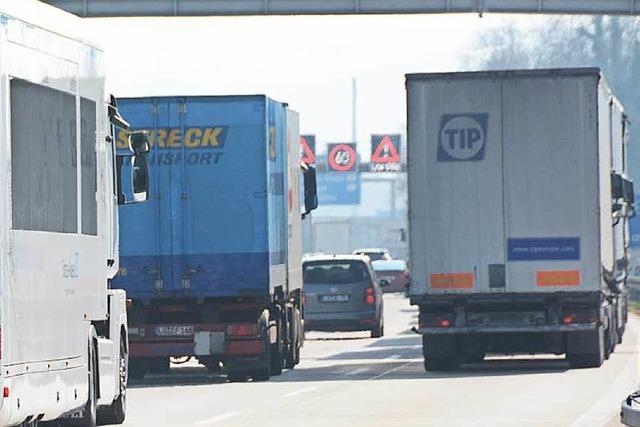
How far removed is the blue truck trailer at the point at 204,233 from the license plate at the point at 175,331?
0.04ft

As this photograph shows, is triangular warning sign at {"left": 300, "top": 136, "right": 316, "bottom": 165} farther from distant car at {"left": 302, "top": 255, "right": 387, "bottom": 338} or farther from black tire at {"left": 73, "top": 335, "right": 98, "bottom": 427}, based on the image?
black tire at {"left": 73, "top": 335, "right": 98, "bottom": 427}

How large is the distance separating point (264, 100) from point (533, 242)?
399cm

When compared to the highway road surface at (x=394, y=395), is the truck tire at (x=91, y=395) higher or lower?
higher

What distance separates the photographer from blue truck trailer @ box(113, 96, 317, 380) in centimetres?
2631

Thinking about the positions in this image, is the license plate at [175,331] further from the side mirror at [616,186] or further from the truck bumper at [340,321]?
the truck bumper at [340,321]

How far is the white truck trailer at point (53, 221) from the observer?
1384 centimetres

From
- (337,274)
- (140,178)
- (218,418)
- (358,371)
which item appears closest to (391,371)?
(358,371)

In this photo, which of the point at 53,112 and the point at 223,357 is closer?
the point at 53,112

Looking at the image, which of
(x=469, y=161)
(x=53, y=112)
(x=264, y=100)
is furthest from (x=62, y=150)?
(x=469, y=161)

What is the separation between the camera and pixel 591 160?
90.3 feet

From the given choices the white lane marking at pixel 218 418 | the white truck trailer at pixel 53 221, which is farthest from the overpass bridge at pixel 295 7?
the white truck trailer at pixel 53 221

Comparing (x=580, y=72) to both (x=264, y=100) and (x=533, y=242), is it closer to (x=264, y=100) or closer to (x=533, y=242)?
(x=533, y=242)

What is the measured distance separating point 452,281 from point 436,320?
598mm

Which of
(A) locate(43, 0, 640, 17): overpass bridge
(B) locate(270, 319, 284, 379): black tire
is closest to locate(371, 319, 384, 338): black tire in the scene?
(A) locate(43, 0, 640, 17): overpass bridge
